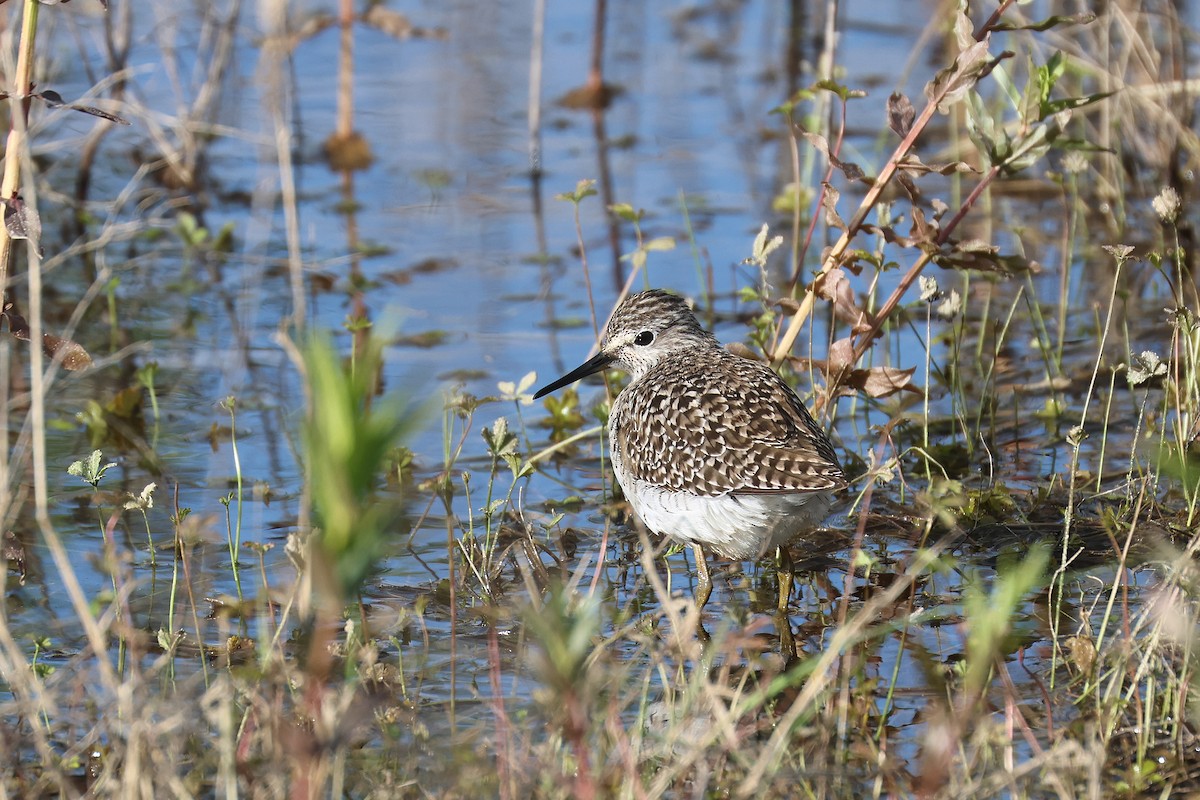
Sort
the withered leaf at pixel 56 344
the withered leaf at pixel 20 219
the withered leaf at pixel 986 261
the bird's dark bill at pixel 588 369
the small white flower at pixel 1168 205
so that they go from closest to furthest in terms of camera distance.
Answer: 1. the withered leaf at pixel 20 219
2. the withered leaf at pixel 56 344
3. the small white flower at pixel 1168 205
4. the withered leaf at pixel 986 261
5. the bird's dark bill at pixel 588 369

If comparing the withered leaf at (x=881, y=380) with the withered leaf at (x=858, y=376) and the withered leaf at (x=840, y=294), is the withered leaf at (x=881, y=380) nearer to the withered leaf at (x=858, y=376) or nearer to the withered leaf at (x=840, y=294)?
the withered leaf at (x=858, y=376)

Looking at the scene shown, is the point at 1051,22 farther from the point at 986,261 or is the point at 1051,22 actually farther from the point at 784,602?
the point at 784,602

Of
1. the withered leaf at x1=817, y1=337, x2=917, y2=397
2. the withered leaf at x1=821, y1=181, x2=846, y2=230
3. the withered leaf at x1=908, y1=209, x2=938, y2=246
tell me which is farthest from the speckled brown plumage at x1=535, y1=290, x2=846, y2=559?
the withered leaf at x1=908, y1=209, x2=938, y2=246

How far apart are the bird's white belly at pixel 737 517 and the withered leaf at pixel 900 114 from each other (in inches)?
56.0

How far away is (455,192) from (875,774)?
693cm

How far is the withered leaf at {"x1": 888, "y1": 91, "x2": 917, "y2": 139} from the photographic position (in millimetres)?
5902

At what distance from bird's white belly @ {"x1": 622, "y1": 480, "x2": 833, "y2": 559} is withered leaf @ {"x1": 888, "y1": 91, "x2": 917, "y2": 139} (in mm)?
1422

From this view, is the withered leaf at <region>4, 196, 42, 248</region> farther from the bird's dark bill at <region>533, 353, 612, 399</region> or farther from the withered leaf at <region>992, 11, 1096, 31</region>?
the withered leaf at <region>992, 11, 1096, 31</region>

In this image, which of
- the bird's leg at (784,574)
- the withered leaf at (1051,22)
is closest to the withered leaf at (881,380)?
the bird's leg at (784,574)

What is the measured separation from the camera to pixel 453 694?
491 centimetres

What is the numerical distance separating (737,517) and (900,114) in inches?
63.9

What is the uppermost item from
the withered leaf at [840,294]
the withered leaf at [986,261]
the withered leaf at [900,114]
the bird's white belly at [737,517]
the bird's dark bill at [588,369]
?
the withered leaf at [900,114]

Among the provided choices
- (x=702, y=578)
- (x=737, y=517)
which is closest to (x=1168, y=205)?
(x=737, y=517)

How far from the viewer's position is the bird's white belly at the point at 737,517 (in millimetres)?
5422
